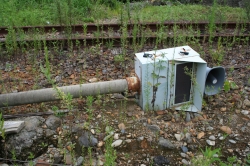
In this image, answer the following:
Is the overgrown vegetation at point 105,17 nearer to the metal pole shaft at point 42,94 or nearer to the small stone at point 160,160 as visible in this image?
the metal pole shaft at point 42,94

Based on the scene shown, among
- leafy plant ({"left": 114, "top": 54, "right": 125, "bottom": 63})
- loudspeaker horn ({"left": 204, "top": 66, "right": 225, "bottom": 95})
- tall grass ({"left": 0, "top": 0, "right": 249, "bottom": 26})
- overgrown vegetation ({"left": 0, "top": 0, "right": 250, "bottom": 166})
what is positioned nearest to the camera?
loudspeaker horn ({"left": 204, "top": 66, "right": 225, "bottom": 95})

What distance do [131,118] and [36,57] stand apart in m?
2.79

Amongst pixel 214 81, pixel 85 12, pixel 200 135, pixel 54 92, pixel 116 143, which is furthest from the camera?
pixel 85 12

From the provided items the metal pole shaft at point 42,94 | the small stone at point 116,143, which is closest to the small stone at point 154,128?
the small stone at point 116,143

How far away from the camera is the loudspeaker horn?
4605 millimetres

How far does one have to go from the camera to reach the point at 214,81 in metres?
4.61

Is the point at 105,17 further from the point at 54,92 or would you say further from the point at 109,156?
the point at 109,156

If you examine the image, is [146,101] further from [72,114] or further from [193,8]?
[193,8]

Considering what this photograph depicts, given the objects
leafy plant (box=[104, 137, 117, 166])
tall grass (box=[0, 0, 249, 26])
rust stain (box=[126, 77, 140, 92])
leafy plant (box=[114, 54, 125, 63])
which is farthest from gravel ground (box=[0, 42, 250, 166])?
tall grass (box=[0, 0, 249, 26])

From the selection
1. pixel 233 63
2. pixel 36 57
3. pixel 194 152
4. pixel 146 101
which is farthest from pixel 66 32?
pixel 194 152

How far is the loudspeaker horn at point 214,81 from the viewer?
4605 millimetres

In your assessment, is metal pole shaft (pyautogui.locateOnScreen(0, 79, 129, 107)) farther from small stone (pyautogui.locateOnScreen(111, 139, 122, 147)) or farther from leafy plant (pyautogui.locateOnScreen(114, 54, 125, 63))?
leafy plant (pyautogui.locateOnScreen(114, 54, 125, 63))

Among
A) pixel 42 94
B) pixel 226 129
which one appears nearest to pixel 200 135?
pixel 226 129

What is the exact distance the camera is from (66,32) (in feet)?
22.3
